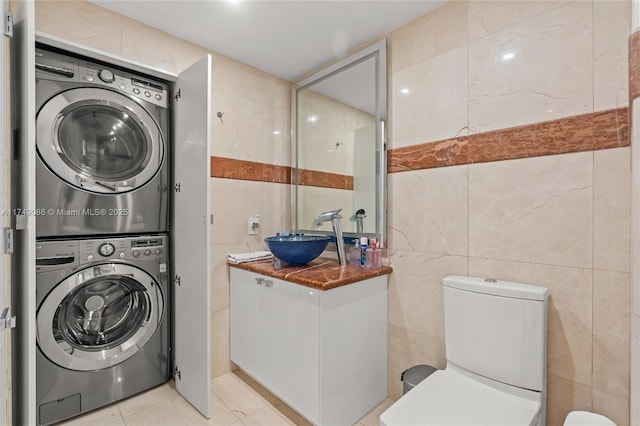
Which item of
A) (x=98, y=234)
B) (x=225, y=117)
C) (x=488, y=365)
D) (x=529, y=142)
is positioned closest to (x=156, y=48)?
(x=225, y=117)

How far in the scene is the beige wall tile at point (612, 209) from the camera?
1.16 metres

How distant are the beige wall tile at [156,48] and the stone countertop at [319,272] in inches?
54.8

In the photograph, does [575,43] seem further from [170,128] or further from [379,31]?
[170,128]

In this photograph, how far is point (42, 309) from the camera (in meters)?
1.56

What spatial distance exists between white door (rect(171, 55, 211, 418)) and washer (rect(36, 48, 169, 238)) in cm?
13

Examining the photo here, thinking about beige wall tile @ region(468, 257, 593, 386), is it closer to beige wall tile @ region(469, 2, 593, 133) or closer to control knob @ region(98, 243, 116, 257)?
beige wall tile @ region(469, 2, 593, 133)

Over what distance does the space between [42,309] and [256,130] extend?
1.67m

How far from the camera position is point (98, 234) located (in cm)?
175

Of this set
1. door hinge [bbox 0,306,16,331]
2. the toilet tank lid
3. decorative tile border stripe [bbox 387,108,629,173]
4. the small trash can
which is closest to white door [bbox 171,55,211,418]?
door hinge [bbox 0,306,16,331]

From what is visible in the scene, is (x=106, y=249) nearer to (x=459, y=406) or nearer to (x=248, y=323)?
(x=248, y=323)

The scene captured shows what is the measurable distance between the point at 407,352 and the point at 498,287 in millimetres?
729

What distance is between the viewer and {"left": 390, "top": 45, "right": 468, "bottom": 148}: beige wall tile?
160cm

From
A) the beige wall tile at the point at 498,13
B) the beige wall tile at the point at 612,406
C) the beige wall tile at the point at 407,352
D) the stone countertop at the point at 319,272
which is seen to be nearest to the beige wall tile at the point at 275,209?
the stone countertop at the point at 319,272

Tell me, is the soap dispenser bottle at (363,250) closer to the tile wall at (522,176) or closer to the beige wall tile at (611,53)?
the tile wall at (522,176)
